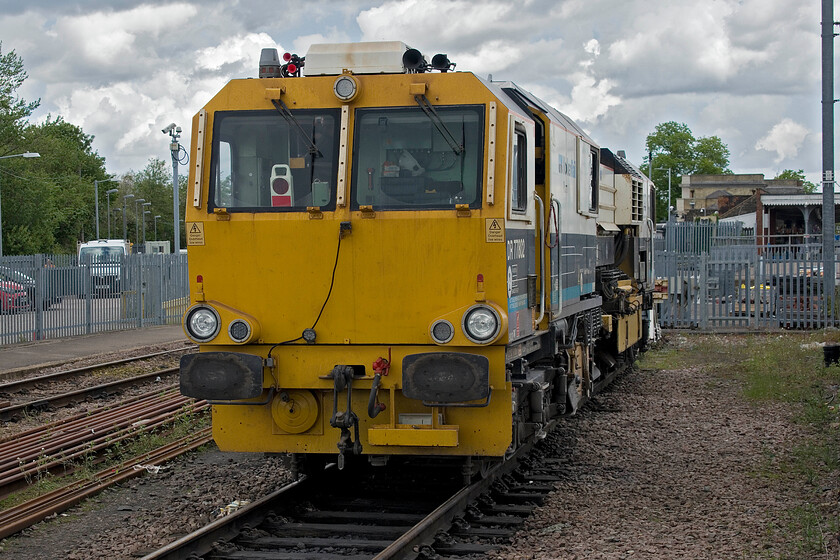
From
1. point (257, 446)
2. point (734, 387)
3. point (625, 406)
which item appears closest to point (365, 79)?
point (257, 446)

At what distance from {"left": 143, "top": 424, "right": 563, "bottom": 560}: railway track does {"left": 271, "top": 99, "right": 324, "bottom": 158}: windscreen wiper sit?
8.80ft

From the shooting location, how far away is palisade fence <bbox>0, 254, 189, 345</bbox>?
2167 cm

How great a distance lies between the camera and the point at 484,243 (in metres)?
7.14

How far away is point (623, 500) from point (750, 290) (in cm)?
1902

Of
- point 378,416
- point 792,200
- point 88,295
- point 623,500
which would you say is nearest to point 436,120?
point 378,416

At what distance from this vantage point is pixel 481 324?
23.3 feet

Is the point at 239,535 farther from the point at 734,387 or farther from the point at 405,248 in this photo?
the point at 734,387

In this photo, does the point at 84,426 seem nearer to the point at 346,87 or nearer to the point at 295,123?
the point at 295,123

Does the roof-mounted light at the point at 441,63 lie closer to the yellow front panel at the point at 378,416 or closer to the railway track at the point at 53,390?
the yellow front panel at the point at 378,416

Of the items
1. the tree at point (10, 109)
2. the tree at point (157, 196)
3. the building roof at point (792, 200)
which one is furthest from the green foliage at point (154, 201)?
the building roof at point (792, 200)

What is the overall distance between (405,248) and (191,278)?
1693mm

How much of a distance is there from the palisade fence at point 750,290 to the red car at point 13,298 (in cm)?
1471

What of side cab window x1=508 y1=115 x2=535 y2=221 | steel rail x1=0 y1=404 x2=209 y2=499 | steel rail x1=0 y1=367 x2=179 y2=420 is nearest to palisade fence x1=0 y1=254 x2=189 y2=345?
steel rail x1=0 y1=367 x2=179 y2=420

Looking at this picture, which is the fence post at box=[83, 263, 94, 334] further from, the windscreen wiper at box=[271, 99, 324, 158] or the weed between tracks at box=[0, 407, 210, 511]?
the windscreen wiper at box=[271, 99, 324, 158]
